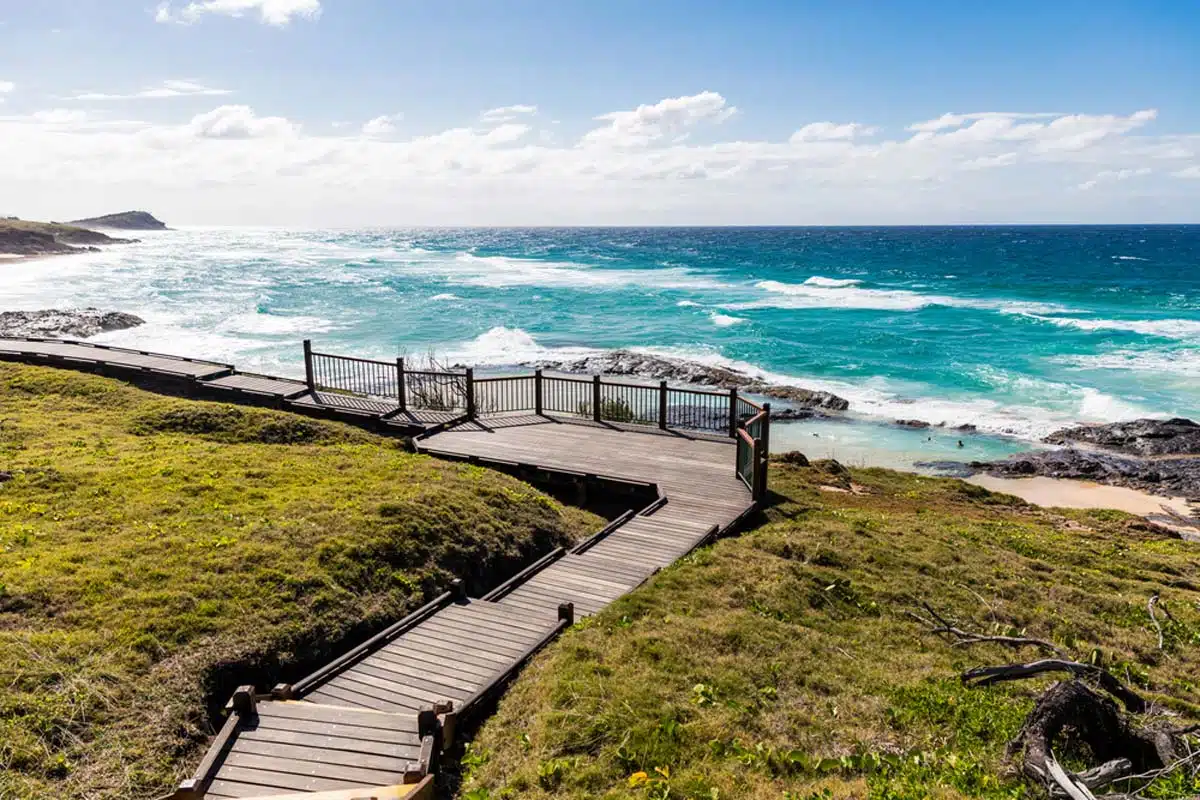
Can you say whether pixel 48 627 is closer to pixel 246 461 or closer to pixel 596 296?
pixel 246 461

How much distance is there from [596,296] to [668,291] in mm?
8610

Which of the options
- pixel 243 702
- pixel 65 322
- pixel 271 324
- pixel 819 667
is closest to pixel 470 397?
pixel 243 702

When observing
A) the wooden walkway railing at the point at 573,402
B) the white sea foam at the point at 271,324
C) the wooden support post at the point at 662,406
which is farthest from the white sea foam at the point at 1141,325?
the white sea foam at the point at 271,324

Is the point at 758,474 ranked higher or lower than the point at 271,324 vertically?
lower

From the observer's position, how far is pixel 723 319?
190ft

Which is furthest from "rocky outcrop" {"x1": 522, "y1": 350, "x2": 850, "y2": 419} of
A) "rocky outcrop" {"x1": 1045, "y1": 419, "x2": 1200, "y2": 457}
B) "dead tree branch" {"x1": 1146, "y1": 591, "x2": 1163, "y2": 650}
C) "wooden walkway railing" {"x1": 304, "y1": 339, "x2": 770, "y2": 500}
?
"dead tree branch" {"x1": 1146, "y1": 591, "x2": 1163, "y2": 650}

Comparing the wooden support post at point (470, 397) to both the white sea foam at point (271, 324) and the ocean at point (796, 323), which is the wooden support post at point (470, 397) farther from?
the white sea foam at point (271, 324)

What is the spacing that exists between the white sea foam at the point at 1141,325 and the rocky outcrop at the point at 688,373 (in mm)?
30196

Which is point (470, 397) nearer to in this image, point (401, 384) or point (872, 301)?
point (401, 384)

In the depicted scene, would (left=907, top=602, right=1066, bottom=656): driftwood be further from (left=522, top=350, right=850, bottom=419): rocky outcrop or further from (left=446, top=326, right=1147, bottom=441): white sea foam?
(left=446, top=326, right=1147, bottom=441): white sea foam

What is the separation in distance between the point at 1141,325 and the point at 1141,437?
3223cm

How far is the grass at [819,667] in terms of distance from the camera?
270 inches

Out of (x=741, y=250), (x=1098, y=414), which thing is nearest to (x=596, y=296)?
(x=1098, y=414)

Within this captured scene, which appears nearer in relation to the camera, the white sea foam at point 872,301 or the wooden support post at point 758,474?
the wooden support post at point 758,474
